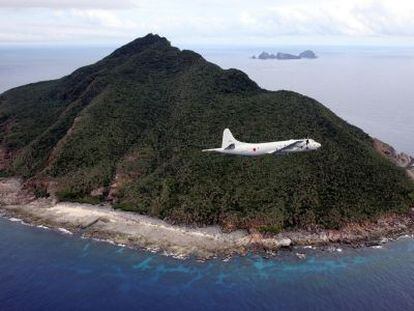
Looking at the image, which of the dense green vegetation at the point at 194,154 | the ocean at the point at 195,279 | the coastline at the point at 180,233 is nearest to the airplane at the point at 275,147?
the dense green vegetation at the point at 194,154

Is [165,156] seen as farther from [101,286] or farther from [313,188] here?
[101,286]

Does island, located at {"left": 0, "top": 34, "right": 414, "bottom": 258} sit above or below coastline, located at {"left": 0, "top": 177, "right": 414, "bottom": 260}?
above

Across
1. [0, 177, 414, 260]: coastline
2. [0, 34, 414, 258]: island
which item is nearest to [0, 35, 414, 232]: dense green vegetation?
[0, 34, 414, 258]: island

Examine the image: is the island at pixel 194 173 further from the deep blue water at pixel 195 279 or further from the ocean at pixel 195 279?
the deep blue water at pixel 195 279

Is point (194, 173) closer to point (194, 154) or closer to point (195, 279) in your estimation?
point (194, 154)

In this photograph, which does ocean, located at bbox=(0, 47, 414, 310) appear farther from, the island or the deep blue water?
the island
